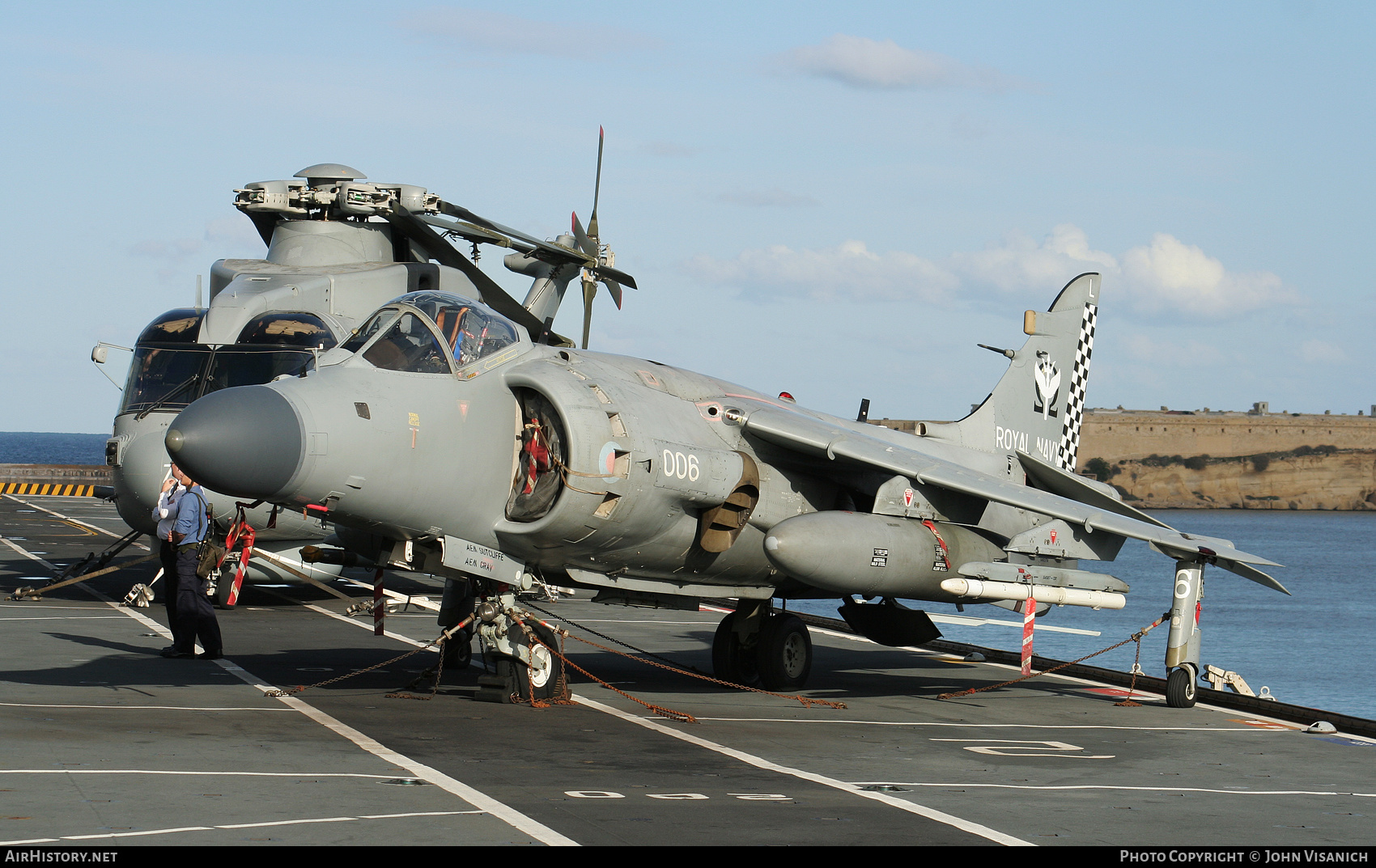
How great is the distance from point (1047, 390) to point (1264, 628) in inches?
1495

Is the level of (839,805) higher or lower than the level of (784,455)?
lower

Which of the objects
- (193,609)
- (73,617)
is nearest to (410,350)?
(193,609)

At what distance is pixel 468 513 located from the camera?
10969 mm

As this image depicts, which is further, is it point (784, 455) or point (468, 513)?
point (784, 455)

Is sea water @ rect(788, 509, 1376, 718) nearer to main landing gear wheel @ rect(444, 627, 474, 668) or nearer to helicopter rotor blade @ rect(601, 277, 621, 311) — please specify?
helicopter rotor blade @ rect(601, 277, 621, 311)

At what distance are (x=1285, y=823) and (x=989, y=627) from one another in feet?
121

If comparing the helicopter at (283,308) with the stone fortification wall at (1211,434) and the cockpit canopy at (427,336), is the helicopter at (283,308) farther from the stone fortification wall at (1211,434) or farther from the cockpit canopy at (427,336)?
the stone fortification wall at (1211,434)

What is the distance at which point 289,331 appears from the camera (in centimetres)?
1819

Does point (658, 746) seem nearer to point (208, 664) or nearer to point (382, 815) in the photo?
point (382, 815)

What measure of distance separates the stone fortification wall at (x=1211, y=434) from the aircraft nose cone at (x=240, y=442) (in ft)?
405

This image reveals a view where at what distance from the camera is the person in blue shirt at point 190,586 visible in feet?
44.1

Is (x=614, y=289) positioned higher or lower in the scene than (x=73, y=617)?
higher

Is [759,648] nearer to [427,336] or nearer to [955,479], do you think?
[955,479]
